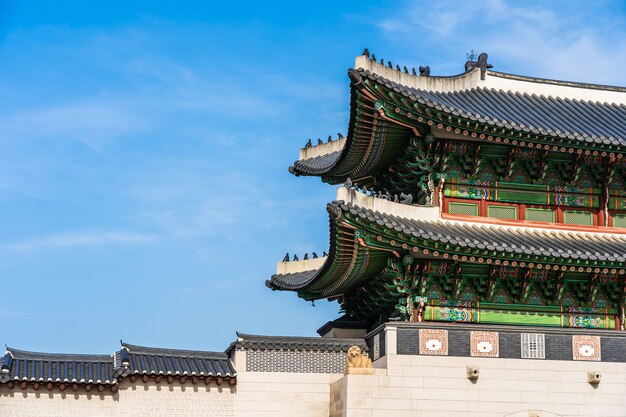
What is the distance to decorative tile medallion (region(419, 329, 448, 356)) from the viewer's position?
27312mm

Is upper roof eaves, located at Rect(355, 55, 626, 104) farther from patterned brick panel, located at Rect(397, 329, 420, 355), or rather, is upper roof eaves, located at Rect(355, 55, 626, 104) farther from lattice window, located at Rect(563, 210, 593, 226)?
patterned brick panel, located at Rect(397, 329, 420, 355)

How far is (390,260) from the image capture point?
27.8 m

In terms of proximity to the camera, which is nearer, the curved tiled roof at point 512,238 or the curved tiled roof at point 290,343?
the curved tiled roof at point 512,238

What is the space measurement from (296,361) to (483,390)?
4.87 meters

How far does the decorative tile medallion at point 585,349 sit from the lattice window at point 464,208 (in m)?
4.33

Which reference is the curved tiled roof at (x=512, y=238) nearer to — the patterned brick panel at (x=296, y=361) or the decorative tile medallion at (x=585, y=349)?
the decorative tile medallion at (x=585, y=349)

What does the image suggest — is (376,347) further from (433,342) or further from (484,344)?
(484,344)

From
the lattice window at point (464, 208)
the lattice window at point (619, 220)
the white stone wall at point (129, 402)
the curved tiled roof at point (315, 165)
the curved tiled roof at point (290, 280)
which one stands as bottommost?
the white stone wall at point (129, 402)

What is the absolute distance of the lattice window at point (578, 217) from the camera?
100ft

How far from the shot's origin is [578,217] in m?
30.6

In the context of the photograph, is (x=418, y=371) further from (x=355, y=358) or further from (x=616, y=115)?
(x=616, y=115)

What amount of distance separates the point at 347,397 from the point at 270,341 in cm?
312

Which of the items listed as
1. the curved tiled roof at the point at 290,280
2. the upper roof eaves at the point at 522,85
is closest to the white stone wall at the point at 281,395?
the curved tiled roof at the point at 290,280

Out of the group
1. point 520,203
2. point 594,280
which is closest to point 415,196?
point 520,203
